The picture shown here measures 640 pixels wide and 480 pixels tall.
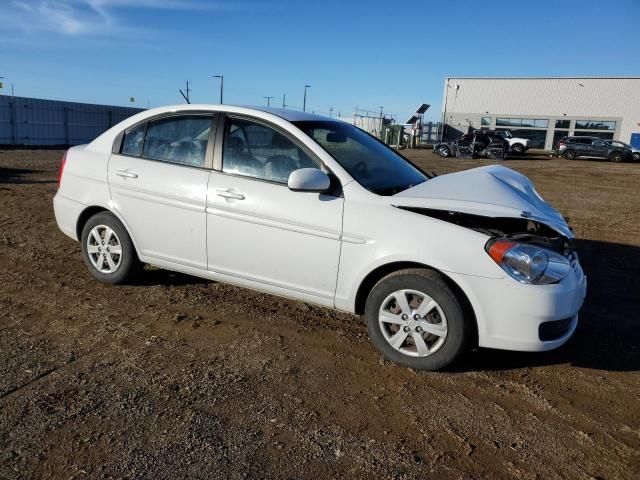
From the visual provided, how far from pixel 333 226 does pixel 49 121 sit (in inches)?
1082

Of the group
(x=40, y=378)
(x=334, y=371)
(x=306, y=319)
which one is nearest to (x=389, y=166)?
(x=306, y=319)

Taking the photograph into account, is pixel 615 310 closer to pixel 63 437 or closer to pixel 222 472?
pixel 222 472

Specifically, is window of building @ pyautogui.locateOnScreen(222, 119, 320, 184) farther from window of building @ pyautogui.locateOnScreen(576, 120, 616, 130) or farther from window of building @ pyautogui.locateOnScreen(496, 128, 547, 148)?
window of building @ pyautogui.locateOnScreen(576, 120, 616, 130)

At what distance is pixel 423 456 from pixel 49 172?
1357 cm

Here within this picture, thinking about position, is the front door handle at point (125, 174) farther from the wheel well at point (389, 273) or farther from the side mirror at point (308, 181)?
the wheel well at point (389, 273)

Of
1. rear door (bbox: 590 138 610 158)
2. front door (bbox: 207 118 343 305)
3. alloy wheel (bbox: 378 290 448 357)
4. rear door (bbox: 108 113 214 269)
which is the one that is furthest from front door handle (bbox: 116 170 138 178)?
rear door (bbox: 590 138 610 158)

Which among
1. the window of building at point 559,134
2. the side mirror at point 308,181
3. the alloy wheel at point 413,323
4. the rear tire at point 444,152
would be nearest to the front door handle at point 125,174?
the side mirror at point 308,181

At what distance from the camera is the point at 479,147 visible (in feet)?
104

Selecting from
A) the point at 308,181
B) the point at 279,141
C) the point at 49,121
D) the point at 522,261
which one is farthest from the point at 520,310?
the point at 49,121

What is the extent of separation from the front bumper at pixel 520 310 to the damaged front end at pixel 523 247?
7 centimetres

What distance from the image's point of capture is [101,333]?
3959 millimetres

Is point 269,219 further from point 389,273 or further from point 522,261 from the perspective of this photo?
point 522,261

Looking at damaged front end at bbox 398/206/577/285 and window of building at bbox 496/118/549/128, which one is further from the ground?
window of building at bbox 496/118/549/128

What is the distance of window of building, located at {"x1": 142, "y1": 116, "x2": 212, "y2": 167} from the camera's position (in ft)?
14.5
